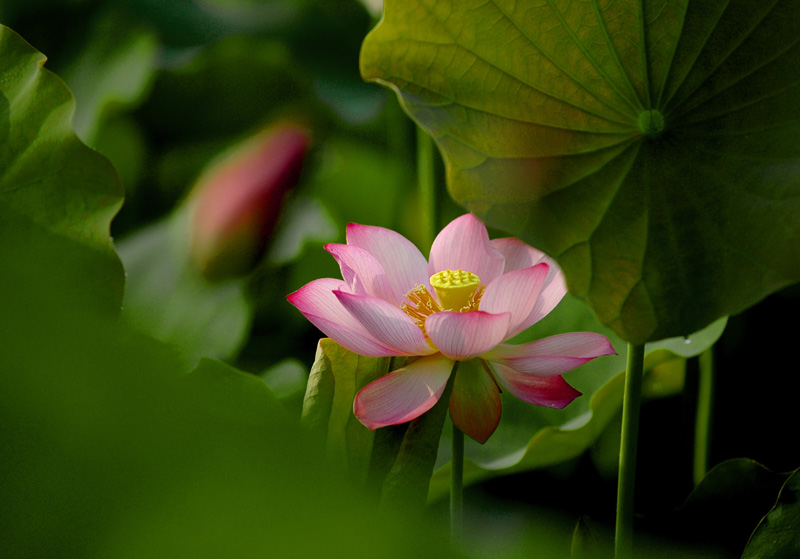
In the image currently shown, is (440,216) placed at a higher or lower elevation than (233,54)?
lower

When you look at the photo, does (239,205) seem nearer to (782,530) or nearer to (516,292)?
(516,292)

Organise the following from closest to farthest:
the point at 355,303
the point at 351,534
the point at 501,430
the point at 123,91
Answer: the point at 351,534 → the point at 355,303 → the point at 501,430 → the point at 123,91

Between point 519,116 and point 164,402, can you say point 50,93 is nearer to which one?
point 519,116

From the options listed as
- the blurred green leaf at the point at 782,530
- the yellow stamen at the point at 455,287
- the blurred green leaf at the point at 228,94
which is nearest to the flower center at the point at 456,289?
the yellow stamen at the point at 455,287

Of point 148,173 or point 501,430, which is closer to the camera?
point 501,430

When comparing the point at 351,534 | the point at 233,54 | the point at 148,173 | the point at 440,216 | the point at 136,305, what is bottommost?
the point at 351,534

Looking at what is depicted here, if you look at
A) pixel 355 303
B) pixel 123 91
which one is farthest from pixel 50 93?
pixel 123 91
